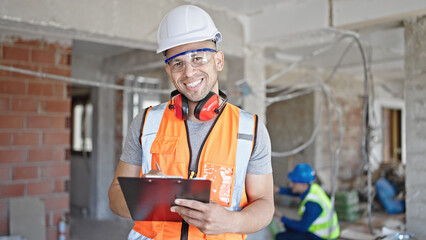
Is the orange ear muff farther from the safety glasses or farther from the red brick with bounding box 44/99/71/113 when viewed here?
the red brick with bounding box 44/99/71/113

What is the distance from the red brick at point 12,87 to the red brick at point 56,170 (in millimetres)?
755

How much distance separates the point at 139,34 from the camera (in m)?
2.98

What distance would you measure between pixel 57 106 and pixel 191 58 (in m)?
2.79

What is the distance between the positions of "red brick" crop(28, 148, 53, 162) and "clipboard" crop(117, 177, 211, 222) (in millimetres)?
2701

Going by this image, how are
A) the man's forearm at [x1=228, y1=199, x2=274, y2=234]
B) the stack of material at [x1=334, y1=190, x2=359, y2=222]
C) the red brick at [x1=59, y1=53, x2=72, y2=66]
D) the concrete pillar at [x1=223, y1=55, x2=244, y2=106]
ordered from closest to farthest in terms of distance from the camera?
the man's forearm at [x1=228, y1=199, x2=274, y2=234] → the red brick at [x1=59, y1=53, x2=72, y2=66] → the concrete pillar at [x1=223, y1=55, x2=244, y2=106] → the stack of material at [x1=334, y1=190, x2=359, y2=222]

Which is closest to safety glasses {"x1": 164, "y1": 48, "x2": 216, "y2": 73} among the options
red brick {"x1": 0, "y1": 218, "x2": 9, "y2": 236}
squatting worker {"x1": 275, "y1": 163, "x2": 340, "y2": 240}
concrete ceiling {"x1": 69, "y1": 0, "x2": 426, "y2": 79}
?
concrete ceiling {"x1": 69, "y1": 0, "x2": 426, "y2": 79}

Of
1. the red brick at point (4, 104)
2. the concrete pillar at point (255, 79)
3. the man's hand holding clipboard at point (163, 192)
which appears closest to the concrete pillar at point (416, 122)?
the concrete pillar at point (255, 79)

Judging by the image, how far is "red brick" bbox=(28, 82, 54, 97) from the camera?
3.50 meters

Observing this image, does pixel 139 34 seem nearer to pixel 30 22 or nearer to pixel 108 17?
pixel 108 17

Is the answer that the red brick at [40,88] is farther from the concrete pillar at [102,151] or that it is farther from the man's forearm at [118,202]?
the man's forearm at [118,202]

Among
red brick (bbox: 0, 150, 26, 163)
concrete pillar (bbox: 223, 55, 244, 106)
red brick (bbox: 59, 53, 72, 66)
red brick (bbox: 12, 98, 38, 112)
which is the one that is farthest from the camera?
concrete pillar (bbox: 223, 55, 244, 106)

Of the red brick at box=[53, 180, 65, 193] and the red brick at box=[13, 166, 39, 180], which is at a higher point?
the red brick at box=[13, 166, 39, 180]

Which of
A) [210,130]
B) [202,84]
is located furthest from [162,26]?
[210,130]

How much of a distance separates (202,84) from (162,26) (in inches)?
10.5
